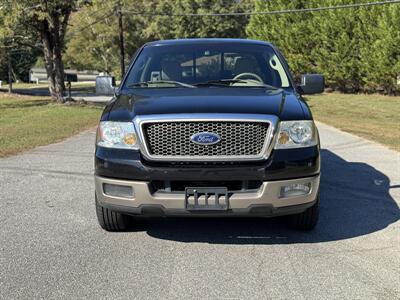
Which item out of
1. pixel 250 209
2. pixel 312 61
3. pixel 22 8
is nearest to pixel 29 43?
pixel 22 8

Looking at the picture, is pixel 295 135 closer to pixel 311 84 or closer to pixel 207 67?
pixel 207 67

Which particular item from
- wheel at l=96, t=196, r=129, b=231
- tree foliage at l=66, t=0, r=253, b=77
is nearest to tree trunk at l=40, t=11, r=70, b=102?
wheel at l=96, t=196, r=129, b=231

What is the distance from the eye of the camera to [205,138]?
432 cm

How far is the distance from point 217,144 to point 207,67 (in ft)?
5.62

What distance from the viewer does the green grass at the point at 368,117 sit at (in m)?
13.1

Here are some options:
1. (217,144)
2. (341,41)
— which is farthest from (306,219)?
(341,41)

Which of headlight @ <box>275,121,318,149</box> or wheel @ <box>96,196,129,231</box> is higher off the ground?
headlight @ <box>275,121,318,149</box>

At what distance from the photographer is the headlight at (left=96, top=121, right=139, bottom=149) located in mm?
4391

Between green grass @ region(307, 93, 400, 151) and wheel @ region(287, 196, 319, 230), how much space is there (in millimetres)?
6326

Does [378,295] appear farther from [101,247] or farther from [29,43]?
[29,43]

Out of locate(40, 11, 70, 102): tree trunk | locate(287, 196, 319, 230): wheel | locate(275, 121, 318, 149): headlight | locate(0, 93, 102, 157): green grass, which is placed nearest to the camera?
locate(275, 121, 318, 149): headlight

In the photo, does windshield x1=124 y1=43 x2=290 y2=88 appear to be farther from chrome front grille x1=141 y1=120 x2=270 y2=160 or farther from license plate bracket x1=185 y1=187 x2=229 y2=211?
license plate bracket x1=185 y1=187 x2=229 y2=211

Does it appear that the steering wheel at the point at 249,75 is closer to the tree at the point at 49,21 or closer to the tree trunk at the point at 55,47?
the tree at the point at 49,21

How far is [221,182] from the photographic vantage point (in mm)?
4332
